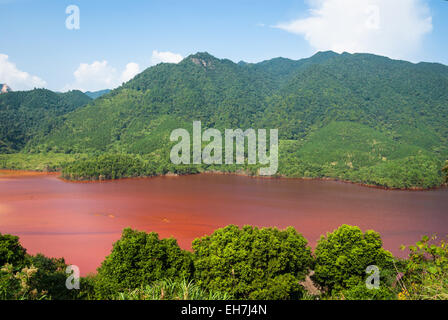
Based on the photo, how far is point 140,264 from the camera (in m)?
8.51

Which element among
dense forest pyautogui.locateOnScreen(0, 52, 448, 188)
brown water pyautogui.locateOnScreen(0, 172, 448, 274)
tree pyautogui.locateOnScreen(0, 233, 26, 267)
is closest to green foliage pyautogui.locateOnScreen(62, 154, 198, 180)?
dense forest pyautogui.locateOnScreen(0, 52, 448, 188)

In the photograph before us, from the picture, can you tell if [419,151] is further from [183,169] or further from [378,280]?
[378,280]

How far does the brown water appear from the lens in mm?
18281

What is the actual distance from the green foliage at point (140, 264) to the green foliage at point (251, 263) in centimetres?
68

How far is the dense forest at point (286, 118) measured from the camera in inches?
1677

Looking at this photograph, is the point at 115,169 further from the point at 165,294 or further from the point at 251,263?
the point at 165,294

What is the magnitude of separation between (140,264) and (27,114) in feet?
237

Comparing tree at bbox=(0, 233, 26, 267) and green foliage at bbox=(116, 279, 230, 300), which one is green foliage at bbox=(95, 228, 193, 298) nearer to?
tree at bbox=(0, 233, 26, 267)

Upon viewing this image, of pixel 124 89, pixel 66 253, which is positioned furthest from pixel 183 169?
Answer: pixel 124 89

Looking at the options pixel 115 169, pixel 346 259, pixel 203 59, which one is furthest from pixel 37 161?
pixel 203 59

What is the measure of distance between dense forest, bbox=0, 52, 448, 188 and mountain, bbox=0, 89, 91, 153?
0.31 metres

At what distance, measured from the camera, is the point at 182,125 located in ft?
199

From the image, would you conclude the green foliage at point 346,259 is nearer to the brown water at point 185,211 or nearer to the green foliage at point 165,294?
the green foliage at point 165,294

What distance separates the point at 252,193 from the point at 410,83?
59.1 meters
